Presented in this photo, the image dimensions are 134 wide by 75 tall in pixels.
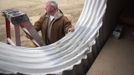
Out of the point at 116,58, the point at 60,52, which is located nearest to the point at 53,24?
the point at 60,52

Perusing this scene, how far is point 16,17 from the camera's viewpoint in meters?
1.59

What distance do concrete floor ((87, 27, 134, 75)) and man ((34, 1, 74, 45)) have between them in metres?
0.32

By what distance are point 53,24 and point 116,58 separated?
0.51m

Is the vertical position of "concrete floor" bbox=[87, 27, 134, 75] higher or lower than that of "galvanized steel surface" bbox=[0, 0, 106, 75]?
lower

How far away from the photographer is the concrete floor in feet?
4.17

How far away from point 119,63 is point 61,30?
504 mm

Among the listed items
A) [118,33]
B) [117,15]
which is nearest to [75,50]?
[118,33]

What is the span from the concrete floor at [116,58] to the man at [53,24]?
321 mm

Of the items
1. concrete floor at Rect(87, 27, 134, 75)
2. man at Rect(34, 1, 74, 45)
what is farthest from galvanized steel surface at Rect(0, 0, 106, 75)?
man at Rect(34, 1, 74, 45)

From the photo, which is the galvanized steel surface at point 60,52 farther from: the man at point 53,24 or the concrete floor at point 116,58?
the man at point 53,24

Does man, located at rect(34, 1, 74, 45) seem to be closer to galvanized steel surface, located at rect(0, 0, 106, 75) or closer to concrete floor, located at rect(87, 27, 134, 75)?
galvanized steel surface, located at rect(0, 0, 106, 75)

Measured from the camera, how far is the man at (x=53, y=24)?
1680 mm

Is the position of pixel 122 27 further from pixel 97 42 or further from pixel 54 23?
pixel 54 23

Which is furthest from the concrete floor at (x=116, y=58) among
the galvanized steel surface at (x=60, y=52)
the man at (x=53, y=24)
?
the man at (x=53, y=24)
